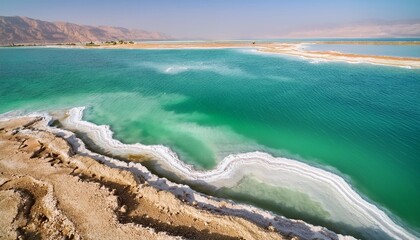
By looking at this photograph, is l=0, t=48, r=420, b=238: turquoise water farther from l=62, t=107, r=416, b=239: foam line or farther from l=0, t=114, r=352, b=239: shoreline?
l=0, t=114, r=352, b=239: shoreline

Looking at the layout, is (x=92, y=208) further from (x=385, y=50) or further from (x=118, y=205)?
(x=385, y=50)

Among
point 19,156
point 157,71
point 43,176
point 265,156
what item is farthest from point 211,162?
point 157,71

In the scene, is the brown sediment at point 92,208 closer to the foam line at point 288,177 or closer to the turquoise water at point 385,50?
the foam line at point 288,177

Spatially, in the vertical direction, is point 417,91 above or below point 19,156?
above

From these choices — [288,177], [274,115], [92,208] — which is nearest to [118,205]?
[92,208]

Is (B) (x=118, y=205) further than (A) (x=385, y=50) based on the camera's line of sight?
No

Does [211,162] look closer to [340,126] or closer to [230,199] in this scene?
[230,199]

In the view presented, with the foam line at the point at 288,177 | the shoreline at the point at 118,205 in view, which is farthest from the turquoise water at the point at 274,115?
the shoreline at the point at 118,205
